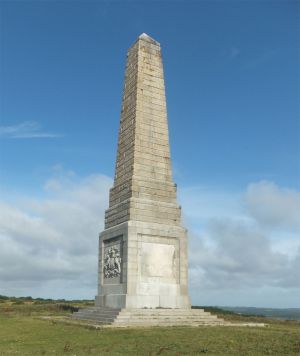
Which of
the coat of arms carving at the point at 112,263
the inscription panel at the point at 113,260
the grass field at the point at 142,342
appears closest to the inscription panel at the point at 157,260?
the inscription panel at the point at 113,260

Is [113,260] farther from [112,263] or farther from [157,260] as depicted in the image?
[157,260]

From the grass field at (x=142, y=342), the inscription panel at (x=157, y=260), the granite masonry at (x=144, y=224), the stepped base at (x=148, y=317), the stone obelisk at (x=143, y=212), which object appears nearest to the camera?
the grass field at (x=142, y=342)

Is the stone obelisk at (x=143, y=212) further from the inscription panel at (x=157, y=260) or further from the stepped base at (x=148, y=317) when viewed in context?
the stepped base at (x=148, y=317)

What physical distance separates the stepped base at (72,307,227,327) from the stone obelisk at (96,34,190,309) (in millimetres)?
1040

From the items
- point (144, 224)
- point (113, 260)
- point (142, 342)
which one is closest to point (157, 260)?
point (144, 224)

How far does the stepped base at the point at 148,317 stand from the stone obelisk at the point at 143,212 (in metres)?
1.04

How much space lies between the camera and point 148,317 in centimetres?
1803

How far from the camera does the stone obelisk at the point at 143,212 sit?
800 inches

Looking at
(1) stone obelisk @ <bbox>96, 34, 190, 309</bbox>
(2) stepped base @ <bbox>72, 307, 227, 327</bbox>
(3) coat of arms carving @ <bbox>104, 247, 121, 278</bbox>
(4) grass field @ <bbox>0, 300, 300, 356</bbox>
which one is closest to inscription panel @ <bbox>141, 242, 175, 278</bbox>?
(1) stone obelisk @ <bbox>96, 34, 190, 309</bbox>

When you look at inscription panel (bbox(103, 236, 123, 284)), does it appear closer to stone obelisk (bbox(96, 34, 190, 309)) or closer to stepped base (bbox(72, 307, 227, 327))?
stone obelisk (bbox(96, 34, 190, 309))

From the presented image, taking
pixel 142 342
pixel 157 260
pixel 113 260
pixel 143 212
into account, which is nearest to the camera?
pixel 142 342

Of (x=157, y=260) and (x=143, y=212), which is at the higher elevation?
(x=143, y=212)

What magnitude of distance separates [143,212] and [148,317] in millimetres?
5077

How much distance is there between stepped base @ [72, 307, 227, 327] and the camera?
56.7ft
